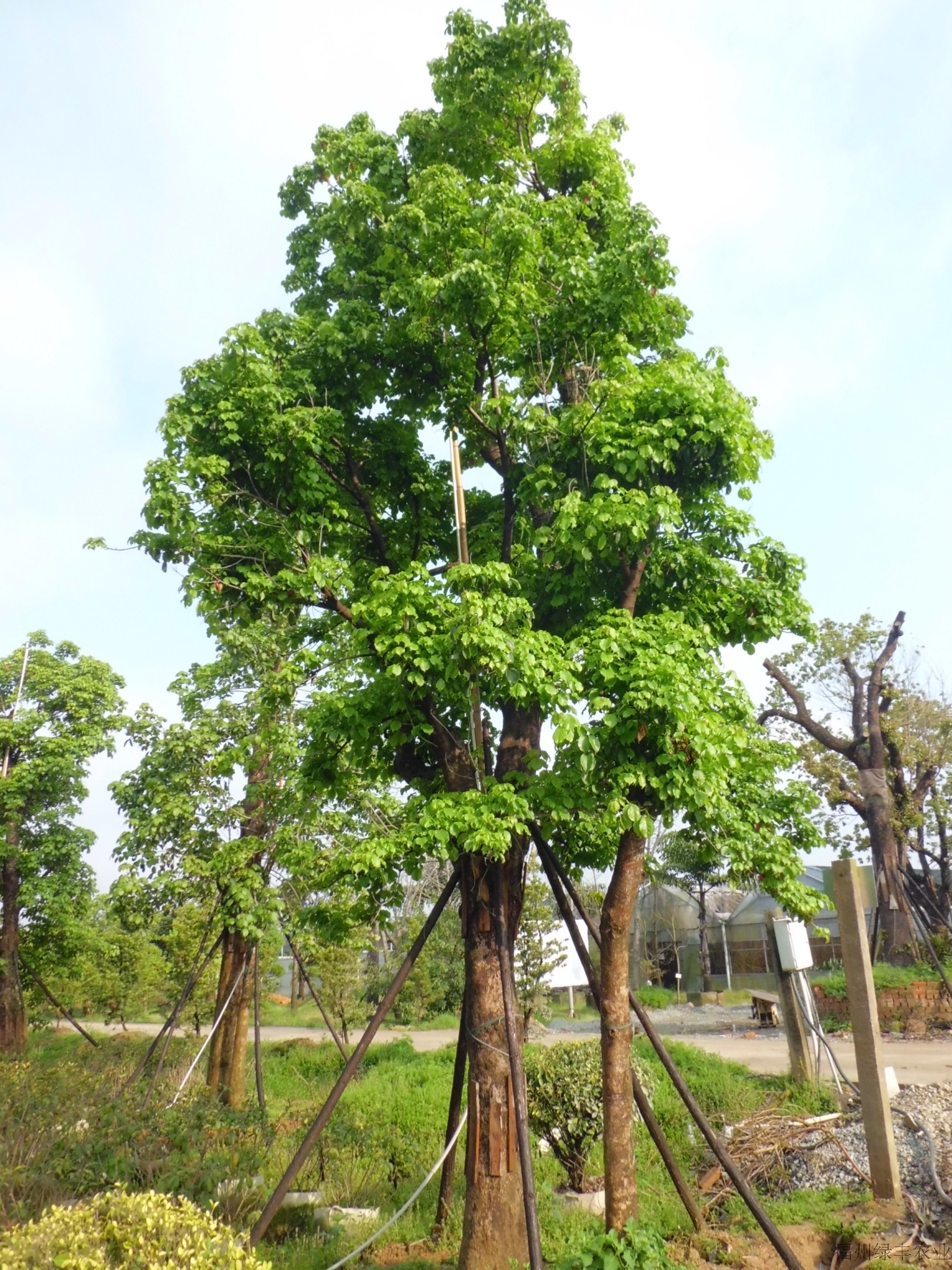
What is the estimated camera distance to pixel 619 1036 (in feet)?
19.9

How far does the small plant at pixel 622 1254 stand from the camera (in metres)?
5.14

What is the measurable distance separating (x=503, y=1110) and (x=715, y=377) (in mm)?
5673

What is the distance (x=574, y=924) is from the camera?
684cm

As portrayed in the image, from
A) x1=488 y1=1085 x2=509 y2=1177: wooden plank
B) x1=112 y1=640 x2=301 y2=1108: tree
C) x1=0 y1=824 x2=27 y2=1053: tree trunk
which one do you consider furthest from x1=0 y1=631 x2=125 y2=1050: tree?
x1=488 y1=1085 x2=509 y2=1177: wooden plank

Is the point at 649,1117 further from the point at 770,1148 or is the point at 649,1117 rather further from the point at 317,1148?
the point at 317,1148

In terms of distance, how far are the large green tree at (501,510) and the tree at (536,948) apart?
26.5 ft

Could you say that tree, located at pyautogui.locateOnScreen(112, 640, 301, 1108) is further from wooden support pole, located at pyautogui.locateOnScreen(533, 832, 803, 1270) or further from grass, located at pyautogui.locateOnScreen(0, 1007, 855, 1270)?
wooden support pole, located at pyautogui.locateOnScreen(533, 832, 803, 1270)

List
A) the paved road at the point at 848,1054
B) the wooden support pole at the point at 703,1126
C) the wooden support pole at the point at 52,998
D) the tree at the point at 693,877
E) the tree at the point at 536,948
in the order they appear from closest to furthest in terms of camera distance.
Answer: the wooden support pole at the point at 703,1126, the paved road at the point at 848,1054, the tree at the point at 536,948, the wooden support pole at the point at 52,998, the tree at the point at 693,877

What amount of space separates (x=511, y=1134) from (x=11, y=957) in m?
14.9

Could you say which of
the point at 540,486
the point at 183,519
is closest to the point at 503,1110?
the point at 540,486

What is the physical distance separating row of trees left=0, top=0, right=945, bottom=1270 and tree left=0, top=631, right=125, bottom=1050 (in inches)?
431

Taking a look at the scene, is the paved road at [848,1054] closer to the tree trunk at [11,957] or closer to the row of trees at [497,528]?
the row of trees at [497,528]

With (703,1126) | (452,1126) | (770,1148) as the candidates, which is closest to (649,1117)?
(703,1126)

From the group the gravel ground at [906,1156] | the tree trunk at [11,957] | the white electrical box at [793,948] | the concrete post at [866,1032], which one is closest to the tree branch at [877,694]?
the white electrical box at [793,948]
